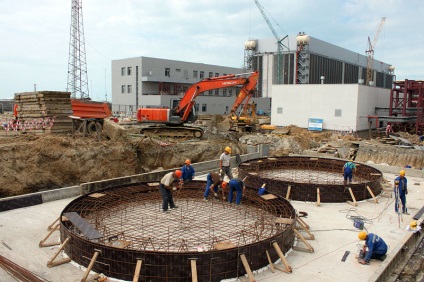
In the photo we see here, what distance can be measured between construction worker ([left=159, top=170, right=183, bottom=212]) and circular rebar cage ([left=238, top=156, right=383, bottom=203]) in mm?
4085

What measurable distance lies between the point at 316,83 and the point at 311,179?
4316 cm

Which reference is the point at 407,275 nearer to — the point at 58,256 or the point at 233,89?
the point at 58,256

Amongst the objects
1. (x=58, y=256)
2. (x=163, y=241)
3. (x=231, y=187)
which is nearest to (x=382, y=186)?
(x=231, y=187)

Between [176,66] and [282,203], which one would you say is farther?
[176,66]

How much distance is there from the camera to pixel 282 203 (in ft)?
31.6

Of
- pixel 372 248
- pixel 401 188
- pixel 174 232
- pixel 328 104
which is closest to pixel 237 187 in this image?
pixel 174 232

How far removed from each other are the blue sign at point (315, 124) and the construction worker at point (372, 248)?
81.4 feet

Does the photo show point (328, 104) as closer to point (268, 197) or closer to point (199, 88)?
point (199, 88)

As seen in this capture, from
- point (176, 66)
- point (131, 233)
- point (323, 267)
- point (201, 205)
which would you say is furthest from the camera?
point (176, 66)

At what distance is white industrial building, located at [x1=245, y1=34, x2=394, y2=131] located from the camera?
98.2 ft

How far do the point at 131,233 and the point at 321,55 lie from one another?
53.1 meters

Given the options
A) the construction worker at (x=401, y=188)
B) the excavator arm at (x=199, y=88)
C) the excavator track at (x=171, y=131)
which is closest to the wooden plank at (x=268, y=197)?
the construction worker at (x=401, y=188)

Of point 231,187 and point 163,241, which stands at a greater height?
point 231,187

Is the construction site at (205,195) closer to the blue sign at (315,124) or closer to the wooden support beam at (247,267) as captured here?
the wooden support beam at (247,267)
